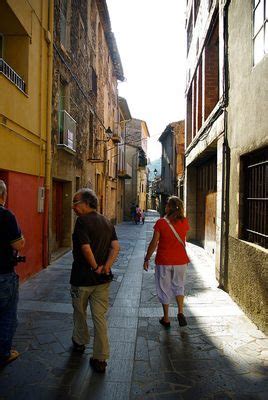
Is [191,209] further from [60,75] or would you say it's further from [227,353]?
[227,353]

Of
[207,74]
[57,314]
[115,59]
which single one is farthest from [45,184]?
[115,59]

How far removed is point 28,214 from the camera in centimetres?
727

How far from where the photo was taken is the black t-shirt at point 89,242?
352 cm

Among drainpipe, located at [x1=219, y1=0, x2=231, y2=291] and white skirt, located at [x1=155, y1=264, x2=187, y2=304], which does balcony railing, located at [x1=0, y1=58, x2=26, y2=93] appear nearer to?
drainpipe, located at [x1=219, y1=0, x2=231, y2=291]

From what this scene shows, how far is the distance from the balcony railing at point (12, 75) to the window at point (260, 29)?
146 inches

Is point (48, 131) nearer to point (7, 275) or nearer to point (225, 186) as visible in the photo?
point (225, 186)

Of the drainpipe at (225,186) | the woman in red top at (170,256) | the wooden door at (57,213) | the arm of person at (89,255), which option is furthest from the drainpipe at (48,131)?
the arm of person at (89,255)

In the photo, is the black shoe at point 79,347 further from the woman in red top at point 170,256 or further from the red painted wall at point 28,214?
the red painted wall at point 28,214

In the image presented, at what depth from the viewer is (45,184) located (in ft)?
27.4

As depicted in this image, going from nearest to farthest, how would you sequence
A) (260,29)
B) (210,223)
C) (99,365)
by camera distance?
(99,365) → (260,29) → (210,223)

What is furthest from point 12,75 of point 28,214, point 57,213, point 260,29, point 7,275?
point 57,213

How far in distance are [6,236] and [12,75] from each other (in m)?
4.12

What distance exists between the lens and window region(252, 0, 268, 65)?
468 centimetres

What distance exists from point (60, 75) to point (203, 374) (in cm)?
833
